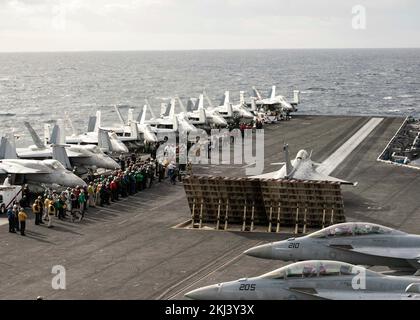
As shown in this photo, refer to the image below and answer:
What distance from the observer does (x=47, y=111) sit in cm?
12950

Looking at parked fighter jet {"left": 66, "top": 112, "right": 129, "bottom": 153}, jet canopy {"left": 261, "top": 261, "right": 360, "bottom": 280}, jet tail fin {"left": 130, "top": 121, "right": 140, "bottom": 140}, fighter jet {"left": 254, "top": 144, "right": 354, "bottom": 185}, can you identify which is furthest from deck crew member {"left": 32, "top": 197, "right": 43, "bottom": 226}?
jet tail fin {"left": 130, "top": 121, "right": 140, "bottom": 140}

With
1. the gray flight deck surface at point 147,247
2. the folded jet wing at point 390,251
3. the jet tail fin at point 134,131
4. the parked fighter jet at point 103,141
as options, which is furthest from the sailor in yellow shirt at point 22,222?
the jet tail fin at point 134,131

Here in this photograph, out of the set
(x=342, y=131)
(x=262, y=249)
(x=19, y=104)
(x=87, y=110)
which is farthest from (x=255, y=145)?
(x=19, y=104)

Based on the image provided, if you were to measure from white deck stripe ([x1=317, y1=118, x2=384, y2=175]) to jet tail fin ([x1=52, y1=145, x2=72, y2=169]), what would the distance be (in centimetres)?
1632

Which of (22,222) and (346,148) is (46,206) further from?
(346,148)

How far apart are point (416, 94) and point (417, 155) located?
90857mm

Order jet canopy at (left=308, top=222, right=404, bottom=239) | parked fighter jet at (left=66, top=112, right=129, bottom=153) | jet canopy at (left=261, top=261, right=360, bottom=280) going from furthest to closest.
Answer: parked fighter jet at (left=66, top=112, right=129, bottom=153)
jet canopy at (left=308, top=222, right=404, bottom=239)
jet canopy at (left=261, top=261, right=360, bottom=280)

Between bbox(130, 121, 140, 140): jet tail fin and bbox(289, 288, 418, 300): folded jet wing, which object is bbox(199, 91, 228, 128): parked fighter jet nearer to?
bbox(130, 121, 140, 140): jet tail fin

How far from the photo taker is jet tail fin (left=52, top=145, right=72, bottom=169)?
145ft

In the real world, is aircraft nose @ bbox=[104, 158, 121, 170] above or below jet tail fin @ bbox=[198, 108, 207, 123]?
below

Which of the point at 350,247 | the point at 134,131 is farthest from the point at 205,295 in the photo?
the point at 134,131

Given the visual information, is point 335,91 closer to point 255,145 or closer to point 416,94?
point 416,94

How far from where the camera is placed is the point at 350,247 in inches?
920
